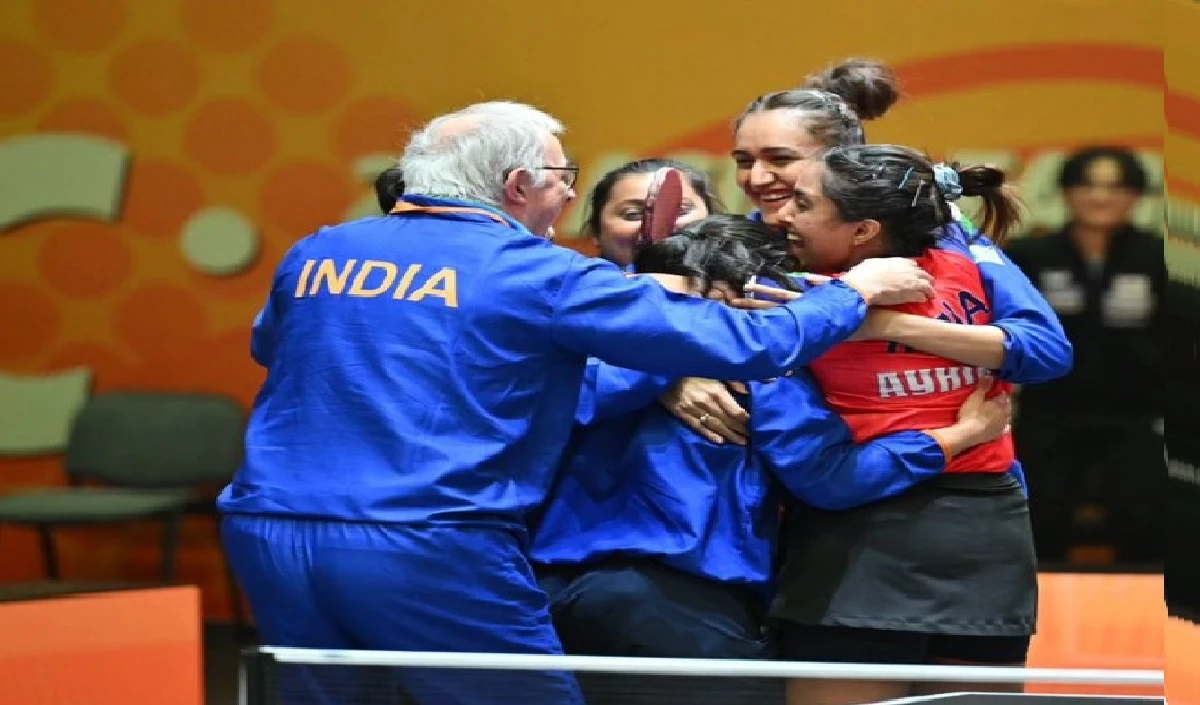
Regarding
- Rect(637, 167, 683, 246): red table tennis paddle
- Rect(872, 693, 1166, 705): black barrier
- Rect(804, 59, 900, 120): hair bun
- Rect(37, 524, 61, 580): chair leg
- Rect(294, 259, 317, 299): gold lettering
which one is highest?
Rect(804, 59, 900, 120): hair bun

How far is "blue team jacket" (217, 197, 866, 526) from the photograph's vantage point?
1.94 m

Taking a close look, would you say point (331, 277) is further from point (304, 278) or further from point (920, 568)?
point (920, 568)

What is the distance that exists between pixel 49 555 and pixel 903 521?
3.95m

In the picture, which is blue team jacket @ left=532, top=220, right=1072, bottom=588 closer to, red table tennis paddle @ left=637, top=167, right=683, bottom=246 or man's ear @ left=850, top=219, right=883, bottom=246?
man's ear @ left=850, top=219, right=883, bottom=246

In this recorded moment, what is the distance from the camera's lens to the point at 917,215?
211cm

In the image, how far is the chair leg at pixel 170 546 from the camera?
496 cm

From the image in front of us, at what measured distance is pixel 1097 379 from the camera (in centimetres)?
482

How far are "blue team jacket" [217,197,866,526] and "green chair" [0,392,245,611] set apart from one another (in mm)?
3007

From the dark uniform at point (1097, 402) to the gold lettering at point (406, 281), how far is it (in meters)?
3.18

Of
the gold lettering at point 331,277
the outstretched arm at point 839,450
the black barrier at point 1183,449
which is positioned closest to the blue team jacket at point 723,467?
the outstretched arm at point 839,450

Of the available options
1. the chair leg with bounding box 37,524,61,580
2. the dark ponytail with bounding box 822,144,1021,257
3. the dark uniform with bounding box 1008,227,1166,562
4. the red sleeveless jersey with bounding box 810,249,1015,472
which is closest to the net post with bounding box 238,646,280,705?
the red sleeveless jersey with bounding box 810,249,1015,472

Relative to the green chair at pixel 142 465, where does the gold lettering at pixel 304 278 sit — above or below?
above

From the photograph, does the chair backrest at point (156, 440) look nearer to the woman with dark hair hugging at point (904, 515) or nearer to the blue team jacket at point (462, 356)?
the blue team jacket at point (462, 356)

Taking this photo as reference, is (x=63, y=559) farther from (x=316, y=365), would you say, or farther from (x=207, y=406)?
(x=316, y=365)
